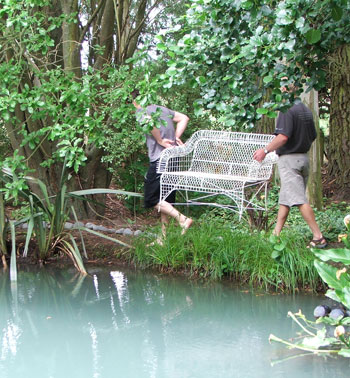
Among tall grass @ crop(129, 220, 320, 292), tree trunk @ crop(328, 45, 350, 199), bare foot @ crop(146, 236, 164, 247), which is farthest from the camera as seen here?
tree trunk @ crop(328, 45, 350, 199)

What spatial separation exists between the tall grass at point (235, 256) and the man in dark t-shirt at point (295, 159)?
218 mm

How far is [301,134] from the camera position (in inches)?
201

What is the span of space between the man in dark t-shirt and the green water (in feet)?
2.86

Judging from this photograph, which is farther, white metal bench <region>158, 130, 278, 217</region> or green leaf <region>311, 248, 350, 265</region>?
white metal bench <region>158, 130, 278, 217</region>

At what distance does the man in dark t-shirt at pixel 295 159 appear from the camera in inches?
199

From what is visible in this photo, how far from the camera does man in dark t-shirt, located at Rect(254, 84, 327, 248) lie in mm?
5059

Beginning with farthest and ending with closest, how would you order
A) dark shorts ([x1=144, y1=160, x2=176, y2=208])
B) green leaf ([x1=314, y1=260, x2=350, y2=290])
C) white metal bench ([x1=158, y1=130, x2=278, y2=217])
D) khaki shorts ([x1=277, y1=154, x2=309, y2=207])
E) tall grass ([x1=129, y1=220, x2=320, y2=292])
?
white metal bench ([x1=158, y1=130, x2=278, y2=217]), dark shorts ([x1=144, y1=160, x2=176, y2=208]), khaki shorts ([x1=277, y1=154, x2=309, y2=207]), tall grass ([x1=129, y1=220, x2=320, y2=292]), green leaf ([x1=314, y1=260, x2=350, y2=290])

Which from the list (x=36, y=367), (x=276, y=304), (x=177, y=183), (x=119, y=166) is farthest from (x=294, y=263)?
(x=119, y=166)

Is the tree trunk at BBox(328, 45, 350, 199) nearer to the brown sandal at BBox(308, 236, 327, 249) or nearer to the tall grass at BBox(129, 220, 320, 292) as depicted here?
the brown sandal at BBox(308, 236, 327, 249)

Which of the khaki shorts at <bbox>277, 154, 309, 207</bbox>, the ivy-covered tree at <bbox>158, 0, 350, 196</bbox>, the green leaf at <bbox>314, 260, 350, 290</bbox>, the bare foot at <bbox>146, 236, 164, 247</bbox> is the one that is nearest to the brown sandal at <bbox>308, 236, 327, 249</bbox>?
the khaki shorts at <bbox>277, 154, 309, 207</bbox>

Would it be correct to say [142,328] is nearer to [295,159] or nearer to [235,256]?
[235,256]

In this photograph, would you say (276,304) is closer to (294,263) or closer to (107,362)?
(294,263)

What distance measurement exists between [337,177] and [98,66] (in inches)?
157

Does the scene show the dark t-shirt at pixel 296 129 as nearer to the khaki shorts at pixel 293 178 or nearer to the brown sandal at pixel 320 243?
the khaki shorts at pixel 293 178
